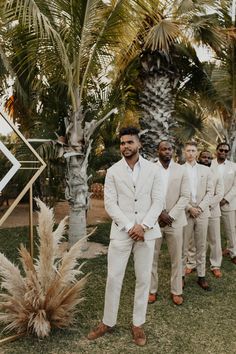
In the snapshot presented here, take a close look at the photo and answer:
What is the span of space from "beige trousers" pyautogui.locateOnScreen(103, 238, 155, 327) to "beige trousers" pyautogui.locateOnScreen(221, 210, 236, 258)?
2926mm

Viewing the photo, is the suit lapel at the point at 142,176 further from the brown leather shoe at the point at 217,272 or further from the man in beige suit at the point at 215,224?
the brown leather shoe at the point at 217,272

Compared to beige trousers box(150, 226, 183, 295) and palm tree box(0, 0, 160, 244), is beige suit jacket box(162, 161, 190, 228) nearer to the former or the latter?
beige trousers box(150, 226, 183, 295)

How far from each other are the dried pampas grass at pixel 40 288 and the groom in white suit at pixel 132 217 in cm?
38

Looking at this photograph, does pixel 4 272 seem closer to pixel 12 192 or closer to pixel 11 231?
pixel 11 231

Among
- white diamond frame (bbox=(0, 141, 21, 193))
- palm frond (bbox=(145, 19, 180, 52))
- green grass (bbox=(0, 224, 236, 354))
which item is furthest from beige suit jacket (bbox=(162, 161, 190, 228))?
palm frond (bbox=(145, 19, 180, 52))

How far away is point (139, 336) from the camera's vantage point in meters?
3.76

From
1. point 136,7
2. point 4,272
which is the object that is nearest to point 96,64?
point 136,7

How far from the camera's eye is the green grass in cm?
364

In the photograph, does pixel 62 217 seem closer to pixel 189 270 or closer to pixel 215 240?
pixel 189 270

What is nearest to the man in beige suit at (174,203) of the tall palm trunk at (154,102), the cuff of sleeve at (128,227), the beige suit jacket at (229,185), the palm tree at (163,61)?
the cuff of sleeve at (128,227)

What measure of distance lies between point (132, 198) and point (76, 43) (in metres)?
3.52

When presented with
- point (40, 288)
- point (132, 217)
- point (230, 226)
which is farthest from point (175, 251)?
point (230, 226)

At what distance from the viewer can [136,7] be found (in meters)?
6.22

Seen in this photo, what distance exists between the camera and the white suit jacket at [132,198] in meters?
3.72
